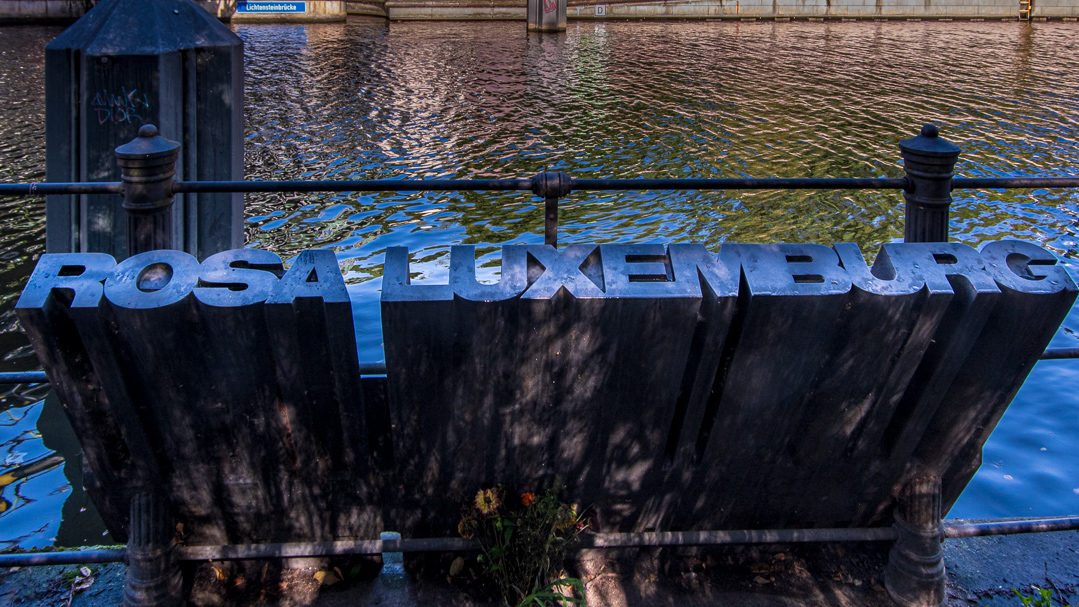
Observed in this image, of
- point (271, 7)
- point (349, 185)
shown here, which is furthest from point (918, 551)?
point (271, 7)

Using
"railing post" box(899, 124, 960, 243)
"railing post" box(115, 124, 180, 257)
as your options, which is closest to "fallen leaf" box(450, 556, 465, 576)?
"railing post" box(115, 124, 180, 257)

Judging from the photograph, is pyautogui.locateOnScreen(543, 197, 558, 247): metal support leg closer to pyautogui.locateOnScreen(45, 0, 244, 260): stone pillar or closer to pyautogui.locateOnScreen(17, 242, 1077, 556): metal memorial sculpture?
pyautogui.locateOnScreen(17, 242, 1077, 556): metal memorial sculpture

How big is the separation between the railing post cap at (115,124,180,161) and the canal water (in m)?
3.29

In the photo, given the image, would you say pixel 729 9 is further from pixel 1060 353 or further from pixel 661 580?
pixel 661 580

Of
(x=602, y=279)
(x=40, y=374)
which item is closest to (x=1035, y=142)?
(x=602, y=279)

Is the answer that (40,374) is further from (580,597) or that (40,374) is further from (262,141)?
(262,141)

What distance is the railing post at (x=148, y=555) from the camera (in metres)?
3.28

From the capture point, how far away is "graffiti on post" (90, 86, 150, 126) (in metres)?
5.23

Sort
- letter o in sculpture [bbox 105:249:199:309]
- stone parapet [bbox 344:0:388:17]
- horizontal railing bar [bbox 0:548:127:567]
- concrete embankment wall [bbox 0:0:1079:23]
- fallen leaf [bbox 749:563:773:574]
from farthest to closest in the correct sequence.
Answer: stone parapet [bbox 344:0:388:17], concrete embankment wall [bbox 0:0:1079:23], fallen leaf [bbox 749:563:773:574], horizontal railing bar [bbox 0:548:127:567], letter o in sculpture [bbox 105:249:199:309]

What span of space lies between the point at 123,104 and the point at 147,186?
2.26 meters

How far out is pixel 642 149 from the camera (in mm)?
13953

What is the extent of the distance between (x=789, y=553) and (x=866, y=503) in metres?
0.39

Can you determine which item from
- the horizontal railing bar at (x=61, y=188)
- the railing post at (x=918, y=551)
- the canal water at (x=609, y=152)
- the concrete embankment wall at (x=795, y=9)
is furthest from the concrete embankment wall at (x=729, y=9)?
the railing post at (x=918, y=551)

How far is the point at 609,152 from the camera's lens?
45.3 feet
